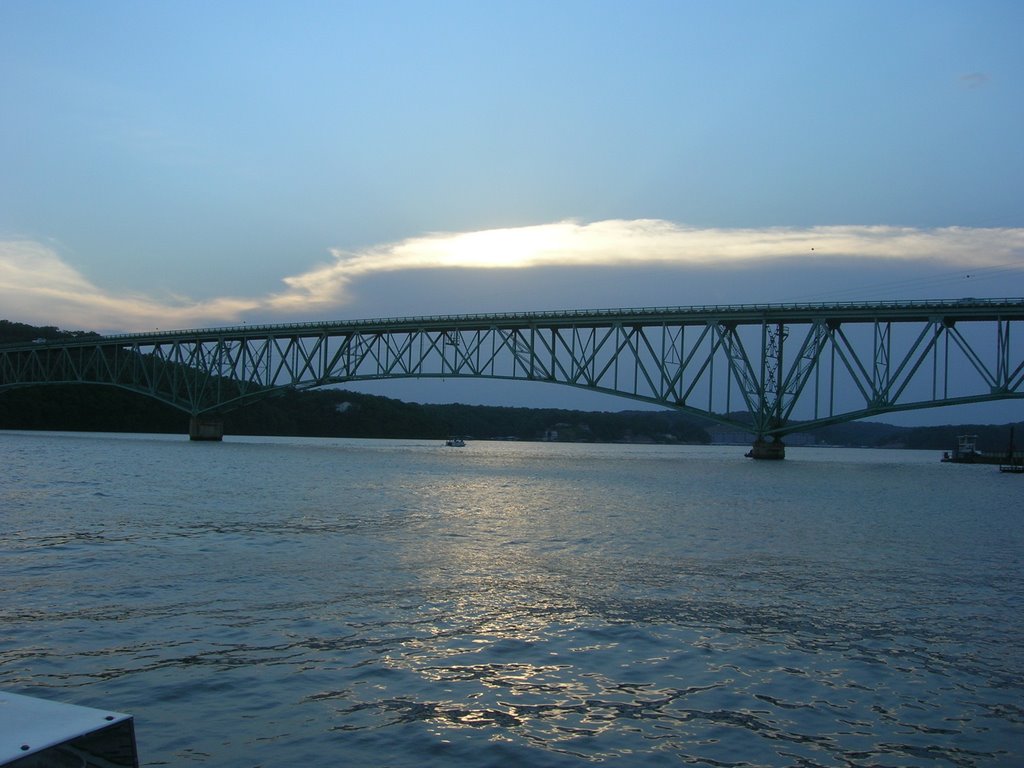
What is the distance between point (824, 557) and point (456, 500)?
2032cm

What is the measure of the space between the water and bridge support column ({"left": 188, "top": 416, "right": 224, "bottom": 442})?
108 metres

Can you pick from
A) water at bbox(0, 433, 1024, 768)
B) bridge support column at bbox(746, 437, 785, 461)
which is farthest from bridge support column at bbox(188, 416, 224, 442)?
water at bbox(0, 433, 1024, 768)

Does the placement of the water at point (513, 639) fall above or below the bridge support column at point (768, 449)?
above

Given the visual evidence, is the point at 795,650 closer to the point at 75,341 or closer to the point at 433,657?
the point at 433,657

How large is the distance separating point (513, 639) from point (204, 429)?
130804 millimetres

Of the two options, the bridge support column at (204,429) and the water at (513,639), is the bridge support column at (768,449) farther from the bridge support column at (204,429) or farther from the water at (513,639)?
the water at (513,639)

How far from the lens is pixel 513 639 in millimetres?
14383

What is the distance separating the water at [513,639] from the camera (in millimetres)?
10055

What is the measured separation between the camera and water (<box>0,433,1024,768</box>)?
10.1 meters

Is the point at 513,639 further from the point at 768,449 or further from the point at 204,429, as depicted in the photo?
the point at 204,429

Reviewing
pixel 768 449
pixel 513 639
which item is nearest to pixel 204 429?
pixel 768 449

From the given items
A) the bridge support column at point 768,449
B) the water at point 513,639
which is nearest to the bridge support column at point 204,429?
the bridge support column at point 768,449

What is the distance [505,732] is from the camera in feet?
→ 33.4

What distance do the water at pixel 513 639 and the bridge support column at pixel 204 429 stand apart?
108 meters
